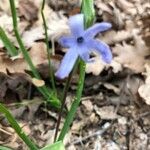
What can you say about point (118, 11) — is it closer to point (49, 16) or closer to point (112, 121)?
point (49, 16)

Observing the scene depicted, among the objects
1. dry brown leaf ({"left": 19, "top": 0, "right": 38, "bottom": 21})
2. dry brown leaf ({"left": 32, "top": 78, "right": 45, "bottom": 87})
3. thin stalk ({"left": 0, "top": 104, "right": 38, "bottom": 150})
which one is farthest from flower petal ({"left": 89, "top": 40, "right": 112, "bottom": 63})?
dry brown leaf ({"left": 19, "top": 0, "right": 38, "bottom": 21})

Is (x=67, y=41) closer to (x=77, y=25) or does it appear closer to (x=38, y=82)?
(x=77, y=25)

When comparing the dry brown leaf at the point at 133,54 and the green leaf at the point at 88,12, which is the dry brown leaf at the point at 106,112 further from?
the green leaf at the point at 88,12

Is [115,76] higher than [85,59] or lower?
lower

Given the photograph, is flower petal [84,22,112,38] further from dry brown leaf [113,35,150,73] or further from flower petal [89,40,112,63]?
dry brown leaf [113,35,150,73]

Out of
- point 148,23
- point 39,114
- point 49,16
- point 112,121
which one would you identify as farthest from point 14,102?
point 148,23

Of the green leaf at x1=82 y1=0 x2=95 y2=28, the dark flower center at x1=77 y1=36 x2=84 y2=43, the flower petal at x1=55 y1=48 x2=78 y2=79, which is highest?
the green leaf at x1=82 y1=0 x2=95 y2=28
